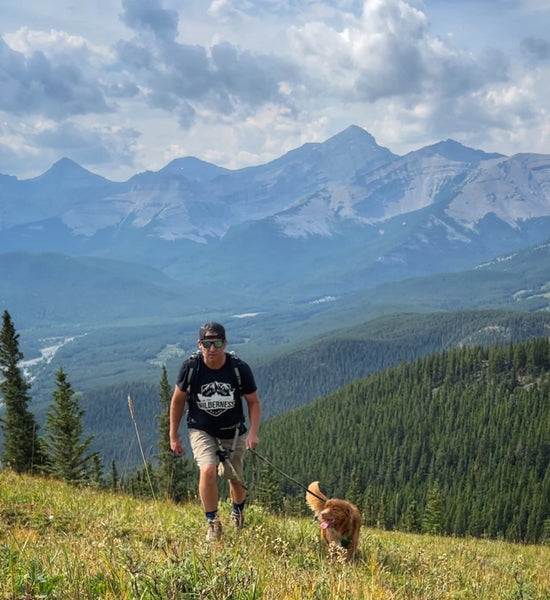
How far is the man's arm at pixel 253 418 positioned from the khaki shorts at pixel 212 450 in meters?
0.27

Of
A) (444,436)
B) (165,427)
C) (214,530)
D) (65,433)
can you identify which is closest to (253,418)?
(214,530)

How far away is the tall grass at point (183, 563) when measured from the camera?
3.93m

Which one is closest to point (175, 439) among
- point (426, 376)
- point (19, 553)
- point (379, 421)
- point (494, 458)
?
point (19, 553)

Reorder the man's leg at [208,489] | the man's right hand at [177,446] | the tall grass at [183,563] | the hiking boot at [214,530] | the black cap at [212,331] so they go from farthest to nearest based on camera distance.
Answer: the man's right hand at [177,446] < the black cap at [212,331] < the man's leg at [208,489] < the hiking boot at [214,530] < the tall grass at [183,563]

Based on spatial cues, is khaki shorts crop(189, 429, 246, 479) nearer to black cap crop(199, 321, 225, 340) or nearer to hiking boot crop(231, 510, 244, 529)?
hiking boot crop(231, 510, 244, 529)

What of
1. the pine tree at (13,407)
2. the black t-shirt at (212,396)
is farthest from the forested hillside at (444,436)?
the black t-shirt at (212,396)

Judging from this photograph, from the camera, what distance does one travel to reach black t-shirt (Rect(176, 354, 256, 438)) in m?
8.06

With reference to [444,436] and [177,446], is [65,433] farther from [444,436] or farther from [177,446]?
[444,436]

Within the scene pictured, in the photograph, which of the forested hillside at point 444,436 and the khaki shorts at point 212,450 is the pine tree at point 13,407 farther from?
the forested hillside at point 444,436

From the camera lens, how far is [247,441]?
781 cm

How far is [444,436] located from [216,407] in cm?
15111

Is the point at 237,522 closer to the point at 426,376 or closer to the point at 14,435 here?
the point at 14,435

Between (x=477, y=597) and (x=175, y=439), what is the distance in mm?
4584

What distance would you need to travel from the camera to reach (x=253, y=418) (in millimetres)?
8523
